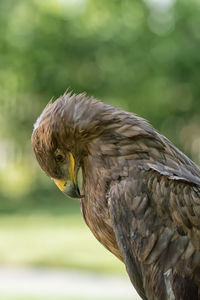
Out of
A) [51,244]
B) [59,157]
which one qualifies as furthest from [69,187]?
[51,244]

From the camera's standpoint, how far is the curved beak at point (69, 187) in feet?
8.13

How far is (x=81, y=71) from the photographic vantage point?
56.4 ft

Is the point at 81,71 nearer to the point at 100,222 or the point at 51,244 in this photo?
the point at 51,244

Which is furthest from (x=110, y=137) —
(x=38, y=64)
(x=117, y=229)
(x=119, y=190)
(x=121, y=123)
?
(x=38, y=64)

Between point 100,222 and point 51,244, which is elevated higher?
point 51,244

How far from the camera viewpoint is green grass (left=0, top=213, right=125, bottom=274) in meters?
10.3

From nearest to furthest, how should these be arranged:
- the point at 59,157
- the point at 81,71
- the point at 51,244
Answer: the point at 59,157
the point at 51,244
the point at 81,71

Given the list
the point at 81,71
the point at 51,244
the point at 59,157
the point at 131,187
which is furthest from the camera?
the point at 81,71

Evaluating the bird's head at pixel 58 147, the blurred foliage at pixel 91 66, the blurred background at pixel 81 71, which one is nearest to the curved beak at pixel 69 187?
the bird's head at pixel 58 147

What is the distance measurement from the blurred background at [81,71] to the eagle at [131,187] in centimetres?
1171

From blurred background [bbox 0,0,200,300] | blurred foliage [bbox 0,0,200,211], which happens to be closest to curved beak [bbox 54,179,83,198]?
blurred background [bbox 0,0,200,300]

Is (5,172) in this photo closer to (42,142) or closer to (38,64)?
(38,64)

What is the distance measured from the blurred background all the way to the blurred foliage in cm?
3

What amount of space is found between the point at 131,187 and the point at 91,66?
15.2m
